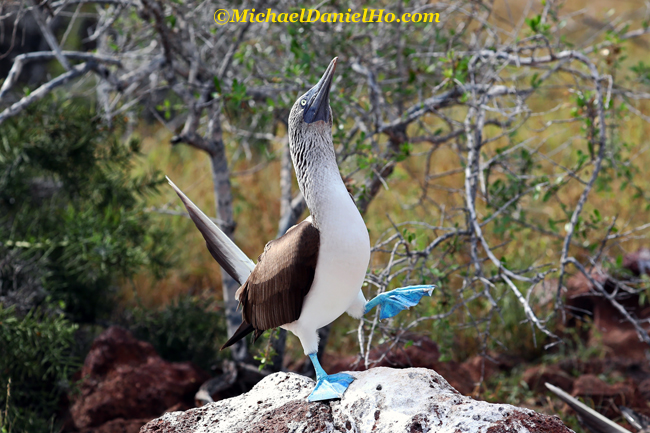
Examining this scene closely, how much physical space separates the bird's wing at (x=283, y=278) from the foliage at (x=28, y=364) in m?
1.43

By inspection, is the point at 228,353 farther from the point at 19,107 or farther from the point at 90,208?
the point at 19,107

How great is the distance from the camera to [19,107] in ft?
8.88

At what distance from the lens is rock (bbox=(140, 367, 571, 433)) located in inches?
65.6

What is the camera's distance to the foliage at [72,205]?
353 cm

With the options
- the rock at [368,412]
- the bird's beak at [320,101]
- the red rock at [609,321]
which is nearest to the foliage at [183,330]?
the rock at [368,412]

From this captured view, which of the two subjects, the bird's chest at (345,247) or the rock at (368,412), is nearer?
the rock at (368,412)

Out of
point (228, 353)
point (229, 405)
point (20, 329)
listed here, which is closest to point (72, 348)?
point (20, 329)

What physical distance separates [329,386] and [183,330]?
6.83ft

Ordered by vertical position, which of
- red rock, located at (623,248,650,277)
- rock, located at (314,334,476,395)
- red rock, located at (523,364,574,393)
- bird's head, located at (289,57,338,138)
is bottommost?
red rock, located at (523,364,574,393)

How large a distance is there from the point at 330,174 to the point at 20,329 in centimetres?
205

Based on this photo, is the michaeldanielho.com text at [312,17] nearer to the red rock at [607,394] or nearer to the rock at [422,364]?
the rock at [422,364]

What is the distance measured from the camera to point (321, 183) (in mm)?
1909

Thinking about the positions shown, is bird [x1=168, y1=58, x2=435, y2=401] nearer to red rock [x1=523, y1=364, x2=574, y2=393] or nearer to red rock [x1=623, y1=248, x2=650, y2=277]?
red rock [x1=523, y1=364, x2=574, y2=393]

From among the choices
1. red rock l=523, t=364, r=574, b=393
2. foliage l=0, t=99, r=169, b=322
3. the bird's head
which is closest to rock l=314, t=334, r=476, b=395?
red rock l=523, t=364, r=574, b=393
